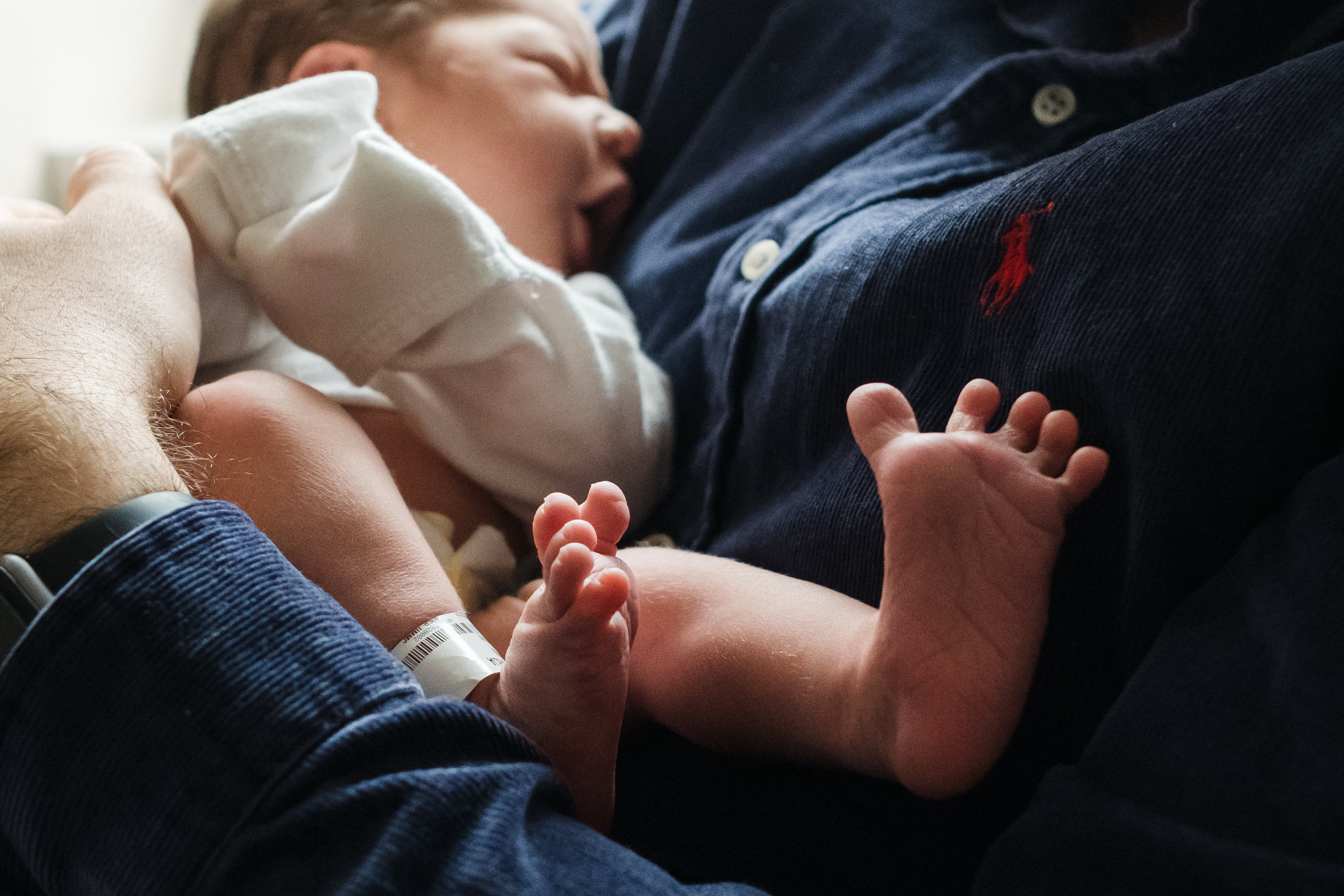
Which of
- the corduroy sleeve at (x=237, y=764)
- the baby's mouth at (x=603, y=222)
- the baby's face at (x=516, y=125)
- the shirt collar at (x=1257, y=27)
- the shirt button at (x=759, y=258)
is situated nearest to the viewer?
the corduroy sleeve at (x=237, y=764)

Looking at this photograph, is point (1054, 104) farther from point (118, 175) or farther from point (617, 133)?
point (118, 175)

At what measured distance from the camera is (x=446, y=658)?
0.52 metres

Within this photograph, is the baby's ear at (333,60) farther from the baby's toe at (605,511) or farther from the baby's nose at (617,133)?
the baby's toe at (605,511)

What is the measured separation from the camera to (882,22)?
0.88 metres

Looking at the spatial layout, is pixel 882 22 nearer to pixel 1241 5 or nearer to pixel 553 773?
pixel 1241 5

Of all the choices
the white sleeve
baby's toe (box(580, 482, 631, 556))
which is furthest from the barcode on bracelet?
the white sleeve

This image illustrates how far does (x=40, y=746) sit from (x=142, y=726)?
4 centimetres

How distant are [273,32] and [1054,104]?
0.80 metres

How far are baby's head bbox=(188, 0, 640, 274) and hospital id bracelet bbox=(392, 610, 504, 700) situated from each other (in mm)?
506

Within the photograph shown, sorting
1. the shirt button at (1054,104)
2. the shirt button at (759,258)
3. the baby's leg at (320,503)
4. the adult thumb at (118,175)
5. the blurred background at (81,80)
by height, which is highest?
the shirt button at (1054,104)

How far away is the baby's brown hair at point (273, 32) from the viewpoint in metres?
1.01

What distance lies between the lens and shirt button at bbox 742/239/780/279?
2.43ft

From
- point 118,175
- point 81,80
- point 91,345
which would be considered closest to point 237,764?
point 91,345

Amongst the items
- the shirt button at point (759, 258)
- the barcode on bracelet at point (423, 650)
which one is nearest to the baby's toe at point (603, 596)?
the barcode on bracelet at point (423, 650)
